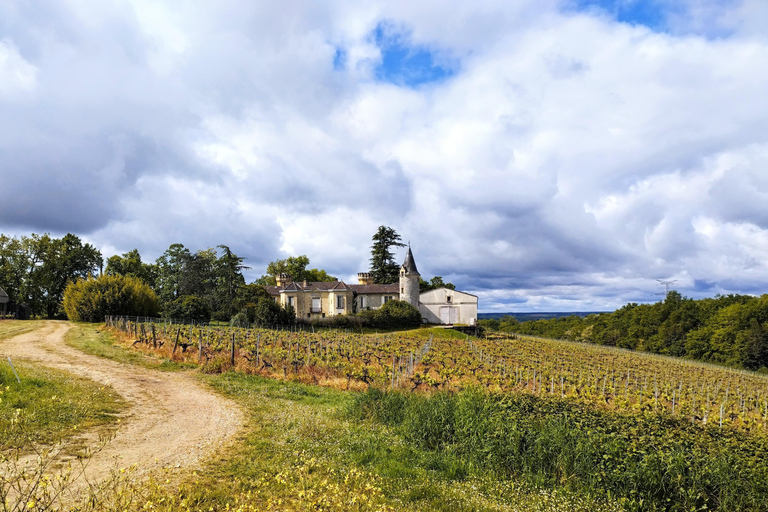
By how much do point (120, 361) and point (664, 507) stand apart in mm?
19044

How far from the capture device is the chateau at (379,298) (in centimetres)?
5278

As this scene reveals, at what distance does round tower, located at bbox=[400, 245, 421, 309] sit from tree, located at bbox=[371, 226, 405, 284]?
550 inches

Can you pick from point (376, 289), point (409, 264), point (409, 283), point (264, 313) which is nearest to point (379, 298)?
point (376, 289)

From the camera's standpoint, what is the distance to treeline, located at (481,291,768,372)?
4791 centimetres

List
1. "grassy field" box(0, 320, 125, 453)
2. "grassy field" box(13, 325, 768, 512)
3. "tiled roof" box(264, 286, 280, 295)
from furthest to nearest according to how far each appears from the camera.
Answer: "tiled roof" box(264, 286, 280, 295), "grassy field" box(0, 320, 125, 453), "grassy field" box(13, 325, 768, 512)

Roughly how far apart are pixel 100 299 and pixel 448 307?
36474mm

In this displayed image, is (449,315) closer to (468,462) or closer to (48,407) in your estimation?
(468,462)

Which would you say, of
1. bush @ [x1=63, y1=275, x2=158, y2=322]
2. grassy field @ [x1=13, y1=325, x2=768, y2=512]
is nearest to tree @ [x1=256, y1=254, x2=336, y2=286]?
bush @ [x1=63, y1=275, x2=158, y2=322]

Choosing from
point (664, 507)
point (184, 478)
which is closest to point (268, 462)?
point (184, 478)

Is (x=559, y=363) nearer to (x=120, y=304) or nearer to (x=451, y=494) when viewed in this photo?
(x=451, y=494)

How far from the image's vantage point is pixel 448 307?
177ft

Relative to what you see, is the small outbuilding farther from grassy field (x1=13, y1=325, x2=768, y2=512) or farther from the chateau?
grassy field (x1=13, y1=325, x2=768, y2=512)

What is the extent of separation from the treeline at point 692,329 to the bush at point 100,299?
6205 centimetres

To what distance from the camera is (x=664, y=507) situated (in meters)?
6.60
